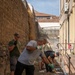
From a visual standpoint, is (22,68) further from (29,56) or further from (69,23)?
(69,23)

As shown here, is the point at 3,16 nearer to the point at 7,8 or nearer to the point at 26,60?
the point at 7,8

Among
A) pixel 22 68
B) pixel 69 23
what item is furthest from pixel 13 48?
pixel 69 23

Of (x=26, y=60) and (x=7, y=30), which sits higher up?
(x=7, y=30)

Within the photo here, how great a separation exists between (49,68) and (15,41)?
5103 mm

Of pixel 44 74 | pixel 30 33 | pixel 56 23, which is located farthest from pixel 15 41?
pixel 56 23

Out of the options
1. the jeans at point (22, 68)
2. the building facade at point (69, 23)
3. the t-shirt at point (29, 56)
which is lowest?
the jeans at point (22, 68)

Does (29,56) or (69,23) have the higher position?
(69,23)

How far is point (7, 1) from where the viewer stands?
13.3m

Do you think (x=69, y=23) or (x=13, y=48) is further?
(x=69, y=23)

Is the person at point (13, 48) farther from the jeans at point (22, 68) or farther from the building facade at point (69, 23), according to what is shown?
the building facade at point (69, 23)

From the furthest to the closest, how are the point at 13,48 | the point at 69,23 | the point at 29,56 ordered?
1. the point at 69,23
2. the point at 13,48
3. the point at 29,56

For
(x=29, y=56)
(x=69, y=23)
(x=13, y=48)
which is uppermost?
(x=69, y=23)

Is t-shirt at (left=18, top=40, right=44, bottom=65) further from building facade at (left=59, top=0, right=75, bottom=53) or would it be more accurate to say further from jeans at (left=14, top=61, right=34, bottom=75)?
building facade at (left=59, top=0, right=75, bottom=53)

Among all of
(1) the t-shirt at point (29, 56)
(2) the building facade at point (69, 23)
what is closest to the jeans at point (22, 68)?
(1) the t-shirt at point (29, 56)
